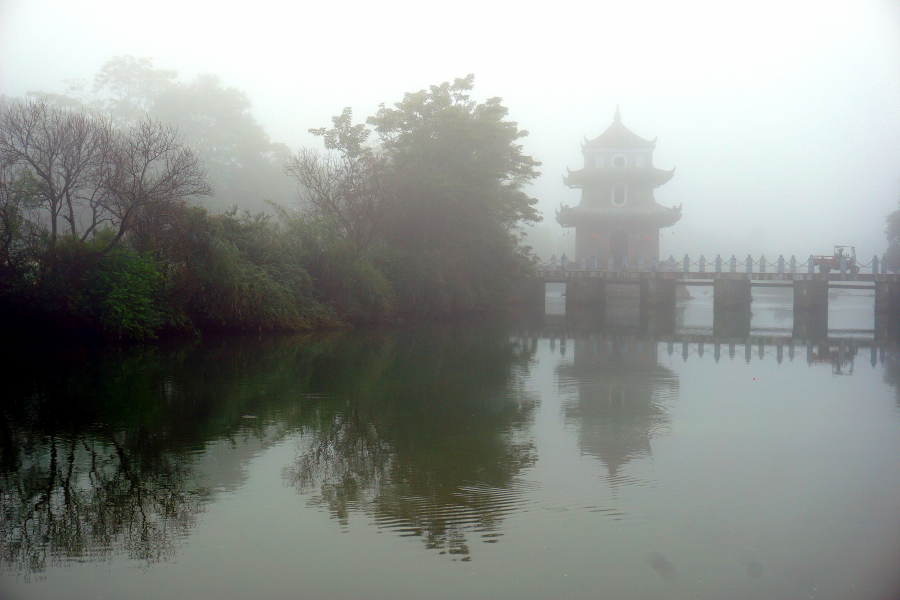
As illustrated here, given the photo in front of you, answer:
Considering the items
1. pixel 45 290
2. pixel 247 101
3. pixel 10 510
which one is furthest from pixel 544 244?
pixel 10 510

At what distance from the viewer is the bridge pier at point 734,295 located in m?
32.3

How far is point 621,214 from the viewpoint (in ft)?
142

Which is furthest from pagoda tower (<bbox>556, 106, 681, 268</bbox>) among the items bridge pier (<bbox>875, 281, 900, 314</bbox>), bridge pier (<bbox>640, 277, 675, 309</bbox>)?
bridge pier (<bbox>875, 281, 900, 314</bbox>)

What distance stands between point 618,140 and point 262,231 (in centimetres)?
3005

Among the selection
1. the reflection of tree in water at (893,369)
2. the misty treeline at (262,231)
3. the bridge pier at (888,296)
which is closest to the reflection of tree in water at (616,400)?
the reflection of tree in water at (893,369)

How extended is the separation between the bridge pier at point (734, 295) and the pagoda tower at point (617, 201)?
1043 cm

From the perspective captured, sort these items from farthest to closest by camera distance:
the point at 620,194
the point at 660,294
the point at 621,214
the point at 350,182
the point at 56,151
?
A: 1. the point at 620,194
2. the point at 621,214
3. the point at 660,294
4. the point at 350,182
5. the point at 56,151

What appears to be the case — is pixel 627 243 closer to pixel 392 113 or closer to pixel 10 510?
pixel 392 113

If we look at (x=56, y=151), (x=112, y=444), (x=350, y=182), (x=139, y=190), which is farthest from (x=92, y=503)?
(x=350, y=182)

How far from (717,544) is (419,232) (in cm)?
2229

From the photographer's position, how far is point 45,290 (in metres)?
16.3

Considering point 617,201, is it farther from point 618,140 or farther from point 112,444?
point 112,444

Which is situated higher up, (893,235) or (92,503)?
(893,235)

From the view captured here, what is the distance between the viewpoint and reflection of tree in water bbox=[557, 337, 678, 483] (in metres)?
7.10
